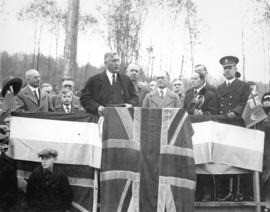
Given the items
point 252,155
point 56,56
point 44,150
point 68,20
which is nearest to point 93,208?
point 44,150

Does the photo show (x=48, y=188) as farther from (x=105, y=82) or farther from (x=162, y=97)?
(x=162, y=97)

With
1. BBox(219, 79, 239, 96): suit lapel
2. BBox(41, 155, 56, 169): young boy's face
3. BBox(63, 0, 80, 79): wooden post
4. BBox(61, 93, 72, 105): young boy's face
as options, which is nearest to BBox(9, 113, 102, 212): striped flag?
BBox(41, 155, 56, 169): young boy's face

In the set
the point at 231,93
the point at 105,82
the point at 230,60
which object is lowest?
the point at 231,93

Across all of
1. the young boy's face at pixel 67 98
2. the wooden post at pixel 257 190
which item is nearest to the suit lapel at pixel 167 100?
the young boy's face at pixel 67 98

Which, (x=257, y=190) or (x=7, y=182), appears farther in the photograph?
(x=257, y=190)

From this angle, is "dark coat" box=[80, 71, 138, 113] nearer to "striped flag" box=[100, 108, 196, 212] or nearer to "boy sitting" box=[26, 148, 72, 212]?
"striped flag" box=[100, 108, 196, 212]

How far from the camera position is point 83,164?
6684 mm

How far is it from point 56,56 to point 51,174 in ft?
66.0

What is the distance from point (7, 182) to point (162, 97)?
2.75 meters

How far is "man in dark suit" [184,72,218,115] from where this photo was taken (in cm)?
730

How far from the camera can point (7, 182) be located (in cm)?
641

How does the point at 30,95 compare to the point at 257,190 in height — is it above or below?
above

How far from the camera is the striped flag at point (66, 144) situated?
21.9 feet

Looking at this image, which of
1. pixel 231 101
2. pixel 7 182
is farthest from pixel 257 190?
pixel 7 182
